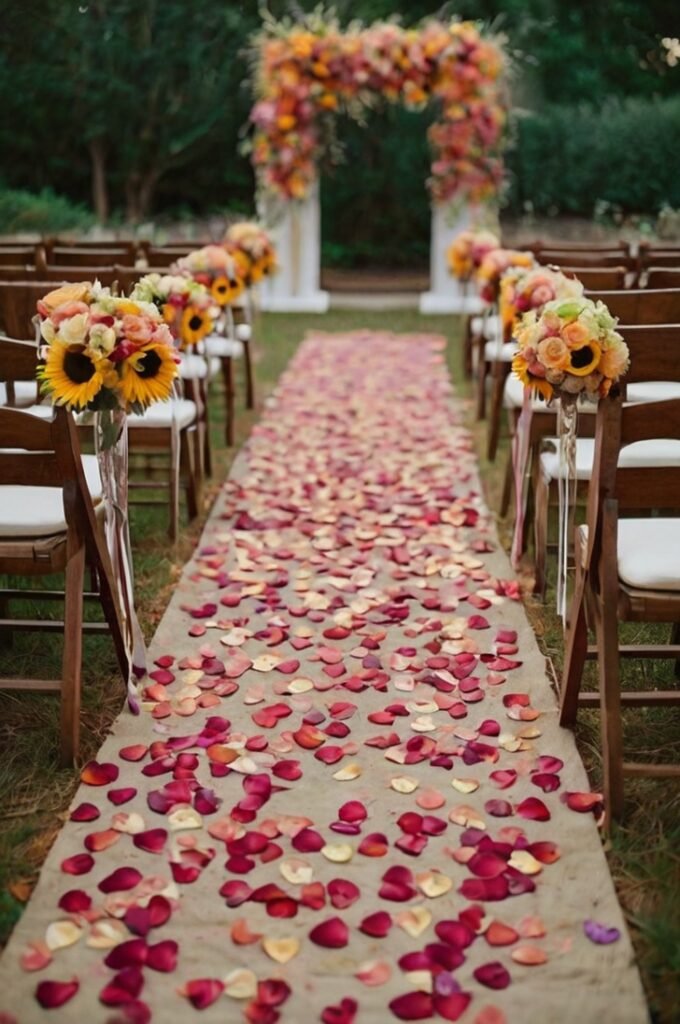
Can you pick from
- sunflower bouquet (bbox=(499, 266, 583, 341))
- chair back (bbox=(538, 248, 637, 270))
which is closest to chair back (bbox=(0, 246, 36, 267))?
chair back (bbox=(538, 248, 637, 270))

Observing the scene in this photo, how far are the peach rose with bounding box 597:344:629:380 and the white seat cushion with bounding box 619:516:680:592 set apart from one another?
401 millimetres

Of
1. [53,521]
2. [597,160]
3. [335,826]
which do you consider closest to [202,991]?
[335,826]

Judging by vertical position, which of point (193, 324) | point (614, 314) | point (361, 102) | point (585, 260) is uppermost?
point (361, 102)

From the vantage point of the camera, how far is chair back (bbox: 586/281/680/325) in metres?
3.99

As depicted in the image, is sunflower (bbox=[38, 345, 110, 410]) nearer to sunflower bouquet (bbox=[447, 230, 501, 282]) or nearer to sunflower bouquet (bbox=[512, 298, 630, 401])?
sunflower bouquet (bbox=[512, 298, 630, 401])

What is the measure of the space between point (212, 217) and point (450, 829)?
43.2ft

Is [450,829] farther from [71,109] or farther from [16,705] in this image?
[71,109]

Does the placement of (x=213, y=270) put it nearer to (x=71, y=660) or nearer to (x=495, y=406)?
(x=495, y=406)

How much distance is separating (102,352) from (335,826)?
51.0 inches

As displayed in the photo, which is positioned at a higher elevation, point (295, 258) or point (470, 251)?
point (470, 251)

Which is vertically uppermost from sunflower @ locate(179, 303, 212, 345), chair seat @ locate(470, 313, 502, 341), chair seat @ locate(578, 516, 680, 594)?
sunflower @ locate(179, 303, 212, 345)

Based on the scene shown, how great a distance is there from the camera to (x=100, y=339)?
113 inches

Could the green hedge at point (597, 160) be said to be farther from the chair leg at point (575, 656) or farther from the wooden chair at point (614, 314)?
the chair leg at point (575, 656)

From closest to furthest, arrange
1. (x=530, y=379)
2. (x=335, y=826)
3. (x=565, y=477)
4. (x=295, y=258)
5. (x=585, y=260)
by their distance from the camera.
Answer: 1. (x=335, y=826)
2. (x=530, y=379)
3. (x=565, y=477)
4. (x=585, y=260)
5. (x=295, y=258)
